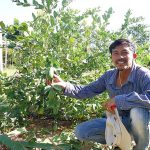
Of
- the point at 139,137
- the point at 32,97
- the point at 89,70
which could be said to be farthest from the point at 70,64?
the point at 139,137

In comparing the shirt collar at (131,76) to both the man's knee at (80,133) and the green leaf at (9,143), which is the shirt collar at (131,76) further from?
the green leaf at (9,143)

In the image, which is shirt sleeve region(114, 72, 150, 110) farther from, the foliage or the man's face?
the foliage

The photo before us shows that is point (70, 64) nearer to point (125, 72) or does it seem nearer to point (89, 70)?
point (89, 70)

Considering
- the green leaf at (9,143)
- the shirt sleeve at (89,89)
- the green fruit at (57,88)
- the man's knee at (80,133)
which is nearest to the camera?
the green leaf at (9,143)

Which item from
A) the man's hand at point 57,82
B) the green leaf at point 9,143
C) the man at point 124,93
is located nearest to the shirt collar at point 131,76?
the man at point 124,93

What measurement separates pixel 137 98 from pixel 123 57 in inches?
16.1

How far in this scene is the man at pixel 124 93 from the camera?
3.04 m

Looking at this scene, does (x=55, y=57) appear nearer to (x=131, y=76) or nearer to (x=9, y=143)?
(x=131, y=76)

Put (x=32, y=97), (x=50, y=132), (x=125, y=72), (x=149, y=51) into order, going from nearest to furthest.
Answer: (x=125, y=72)
(x=32, y=97)
(x=50, y=132)
(x=149, y=51)

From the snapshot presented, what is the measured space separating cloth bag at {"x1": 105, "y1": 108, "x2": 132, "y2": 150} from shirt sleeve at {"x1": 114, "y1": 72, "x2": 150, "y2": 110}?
89mm

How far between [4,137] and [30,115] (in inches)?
50.0

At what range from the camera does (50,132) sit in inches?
158

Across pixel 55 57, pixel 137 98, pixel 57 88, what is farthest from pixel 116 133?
pixel 55 57

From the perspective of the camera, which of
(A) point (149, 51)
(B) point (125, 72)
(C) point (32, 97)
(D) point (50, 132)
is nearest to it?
(B) point (125, 72)
